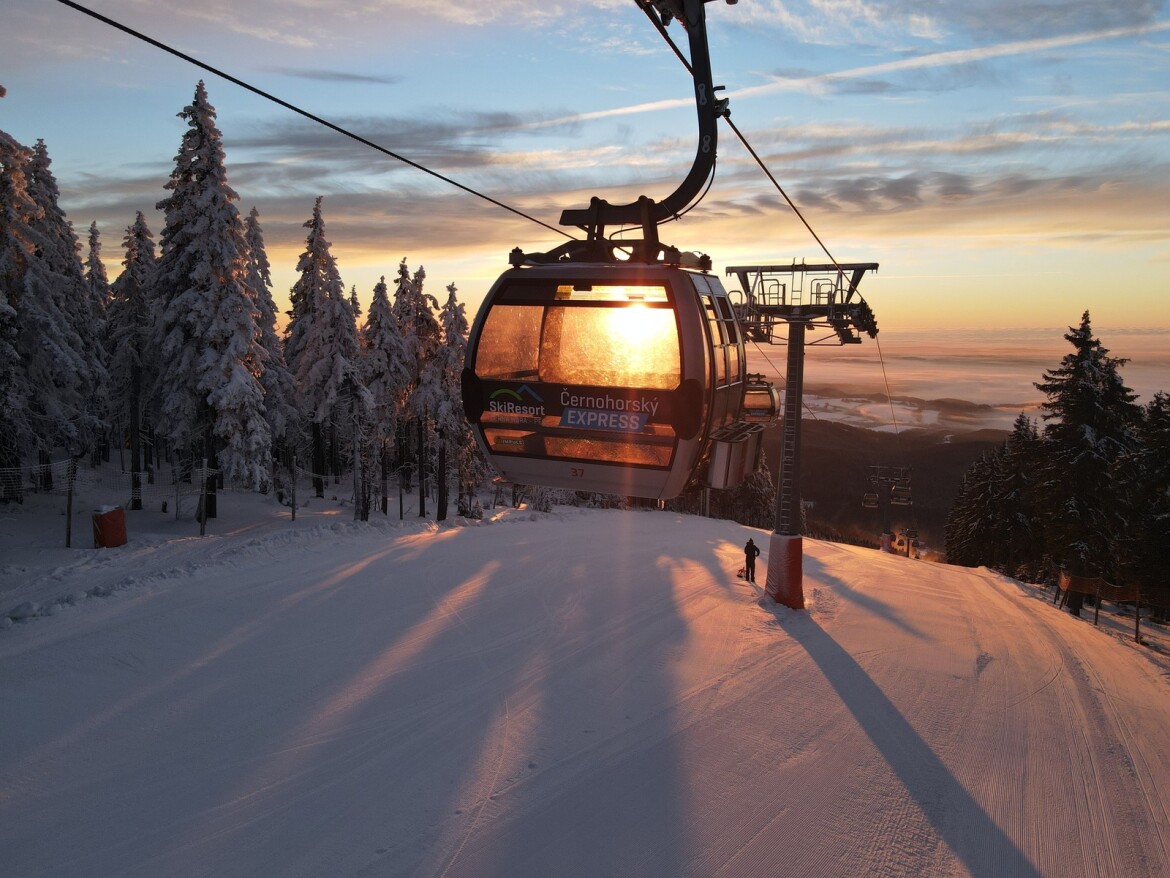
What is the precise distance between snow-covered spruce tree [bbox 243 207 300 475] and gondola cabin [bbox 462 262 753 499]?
32812 millimetres

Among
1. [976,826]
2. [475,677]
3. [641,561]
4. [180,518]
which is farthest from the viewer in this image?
[180,518]

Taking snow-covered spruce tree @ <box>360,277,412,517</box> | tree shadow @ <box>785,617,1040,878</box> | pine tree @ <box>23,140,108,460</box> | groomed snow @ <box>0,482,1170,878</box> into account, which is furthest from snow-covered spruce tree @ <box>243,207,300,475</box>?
tree shadow @ <box>785,617,1040,878</box>

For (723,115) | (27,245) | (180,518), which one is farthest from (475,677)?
(27,245)

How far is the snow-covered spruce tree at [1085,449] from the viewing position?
97.5 ft

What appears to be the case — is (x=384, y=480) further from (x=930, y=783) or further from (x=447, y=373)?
(x=930, y=783)

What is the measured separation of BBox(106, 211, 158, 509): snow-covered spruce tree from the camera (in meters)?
37.4

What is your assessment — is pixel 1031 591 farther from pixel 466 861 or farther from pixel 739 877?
pixel 466 861

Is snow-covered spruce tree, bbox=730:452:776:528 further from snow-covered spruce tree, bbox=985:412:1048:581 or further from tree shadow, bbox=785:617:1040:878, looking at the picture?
tree shadow, bbox=785:617:1040:878

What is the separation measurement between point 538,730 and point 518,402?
23.6 ft

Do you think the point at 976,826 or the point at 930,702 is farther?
the point at 930,702

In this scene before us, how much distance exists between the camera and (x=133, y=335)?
3734 cm

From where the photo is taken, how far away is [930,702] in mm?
14141

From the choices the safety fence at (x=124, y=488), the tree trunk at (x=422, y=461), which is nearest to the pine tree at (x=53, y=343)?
the safety fence at (x=124, y=488)

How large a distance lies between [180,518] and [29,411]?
712 centimetres
